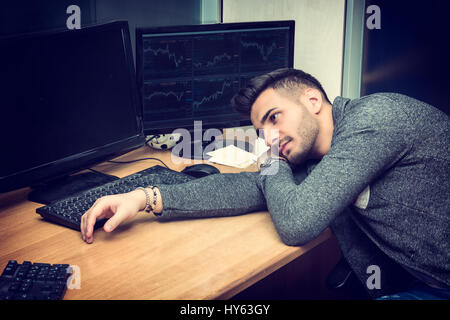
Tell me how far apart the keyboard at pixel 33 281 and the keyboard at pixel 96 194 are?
8.5 inches

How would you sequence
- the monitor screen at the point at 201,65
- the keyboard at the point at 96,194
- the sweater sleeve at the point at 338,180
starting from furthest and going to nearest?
the monitor screen at the point at 201,65, the keyboard at the point at 96,194, the sweater sleeve at the point at 338,180

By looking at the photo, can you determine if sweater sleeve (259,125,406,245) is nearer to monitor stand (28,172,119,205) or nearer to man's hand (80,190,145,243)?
man's hand (80,190,145,243)

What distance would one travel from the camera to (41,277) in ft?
3.01

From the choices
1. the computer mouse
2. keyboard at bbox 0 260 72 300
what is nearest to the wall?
the computer mouse

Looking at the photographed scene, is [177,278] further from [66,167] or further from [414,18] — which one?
[414,18]

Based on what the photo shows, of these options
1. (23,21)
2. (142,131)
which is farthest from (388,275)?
(23,21)

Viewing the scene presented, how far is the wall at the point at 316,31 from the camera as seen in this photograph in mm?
1779

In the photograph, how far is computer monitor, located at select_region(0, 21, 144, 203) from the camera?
1.20m

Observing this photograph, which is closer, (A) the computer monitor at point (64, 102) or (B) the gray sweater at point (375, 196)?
(B) the gray sweater at point (375, 196)

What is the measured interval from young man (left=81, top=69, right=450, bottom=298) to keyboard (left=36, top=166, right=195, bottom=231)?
0.09m

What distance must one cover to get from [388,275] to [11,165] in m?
1.03

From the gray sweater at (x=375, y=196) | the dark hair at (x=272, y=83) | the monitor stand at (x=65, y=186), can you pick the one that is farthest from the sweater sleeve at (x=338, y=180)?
the monitor stand at (x=65, y=186)

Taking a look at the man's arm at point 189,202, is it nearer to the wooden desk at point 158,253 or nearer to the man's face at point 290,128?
the wooden desk at point 158,253

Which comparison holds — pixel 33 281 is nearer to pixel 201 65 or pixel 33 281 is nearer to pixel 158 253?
pixel 158 253
